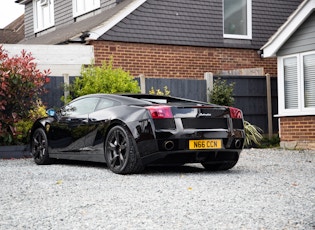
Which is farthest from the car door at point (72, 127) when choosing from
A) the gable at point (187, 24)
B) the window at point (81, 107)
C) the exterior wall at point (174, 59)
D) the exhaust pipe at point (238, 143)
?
the gable at point (187, 24)

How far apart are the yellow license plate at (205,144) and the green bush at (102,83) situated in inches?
199

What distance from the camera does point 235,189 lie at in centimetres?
737

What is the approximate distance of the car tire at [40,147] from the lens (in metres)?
10.8

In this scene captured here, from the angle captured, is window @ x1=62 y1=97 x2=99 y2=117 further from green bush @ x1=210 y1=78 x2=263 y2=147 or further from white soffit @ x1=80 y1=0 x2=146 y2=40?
white soffit @ x1=80 y1=0 x2=146 y2=40

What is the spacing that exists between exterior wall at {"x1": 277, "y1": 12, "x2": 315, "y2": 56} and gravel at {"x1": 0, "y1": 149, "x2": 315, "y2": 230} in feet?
16.7

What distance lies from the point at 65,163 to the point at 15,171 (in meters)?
1.62

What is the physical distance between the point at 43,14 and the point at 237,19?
8.65 metres

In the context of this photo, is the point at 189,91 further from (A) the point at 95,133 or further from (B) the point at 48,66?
(A) the point at 95,133

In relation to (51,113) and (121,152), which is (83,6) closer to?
(51,113)

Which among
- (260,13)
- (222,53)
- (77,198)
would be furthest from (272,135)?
(77,198)

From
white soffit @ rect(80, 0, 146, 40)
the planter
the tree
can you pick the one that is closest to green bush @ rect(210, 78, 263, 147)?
white soffit @ rect(80, 0, 146, 40)

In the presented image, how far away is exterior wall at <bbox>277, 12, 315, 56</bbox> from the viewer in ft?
47.8

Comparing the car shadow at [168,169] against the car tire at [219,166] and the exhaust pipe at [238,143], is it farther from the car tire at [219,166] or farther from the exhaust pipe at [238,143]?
the exhaust pipe at [238,143]

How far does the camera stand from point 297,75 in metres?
15.0
